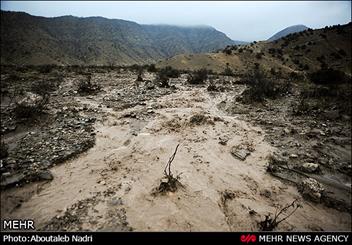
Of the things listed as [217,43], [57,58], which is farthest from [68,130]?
[217,43]

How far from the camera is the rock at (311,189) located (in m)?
4.81

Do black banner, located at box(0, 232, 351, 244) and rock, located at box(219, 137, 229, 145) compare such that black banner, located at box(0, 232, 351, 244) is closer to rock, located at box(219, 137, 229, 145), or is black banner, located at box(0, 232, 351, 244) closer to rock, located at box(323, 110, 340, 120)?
rock, located at box(219, 137, 229, 145)

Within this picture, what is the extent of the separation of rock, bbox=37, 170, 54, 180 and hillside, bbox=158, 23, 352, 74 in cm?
2902

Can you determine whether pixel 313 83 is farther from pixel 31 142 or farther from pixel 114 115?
pixel 31 142

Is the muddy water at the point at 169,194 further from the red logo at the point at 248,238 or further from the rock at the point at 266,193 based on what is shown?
the red logo at the point at 248,238

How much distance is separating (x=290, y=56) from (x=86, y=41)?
76.7 meters

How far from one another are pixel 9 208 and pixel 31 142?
2.69 metres

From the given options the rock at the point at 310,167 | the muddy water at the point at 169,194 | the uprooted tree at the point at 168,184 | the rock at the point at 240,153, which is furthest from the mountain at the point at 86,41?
the rock at the point at 310,167

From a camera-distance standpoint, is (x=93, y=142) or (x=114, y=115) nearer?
(x=93, y=142)

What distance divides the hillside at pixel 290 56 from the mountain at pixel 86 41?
45382 millimetres

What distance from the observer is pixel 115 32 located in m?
112

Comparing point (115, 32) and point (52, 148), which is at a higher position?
point (115, 32)

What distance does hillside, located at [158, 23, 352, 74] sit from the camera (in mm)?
34188

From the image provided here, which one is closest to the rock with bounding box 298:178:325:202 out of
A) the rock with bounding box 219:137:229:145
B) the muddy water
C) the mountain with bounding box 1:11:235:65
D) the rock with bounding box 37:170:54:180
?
the muddy water
